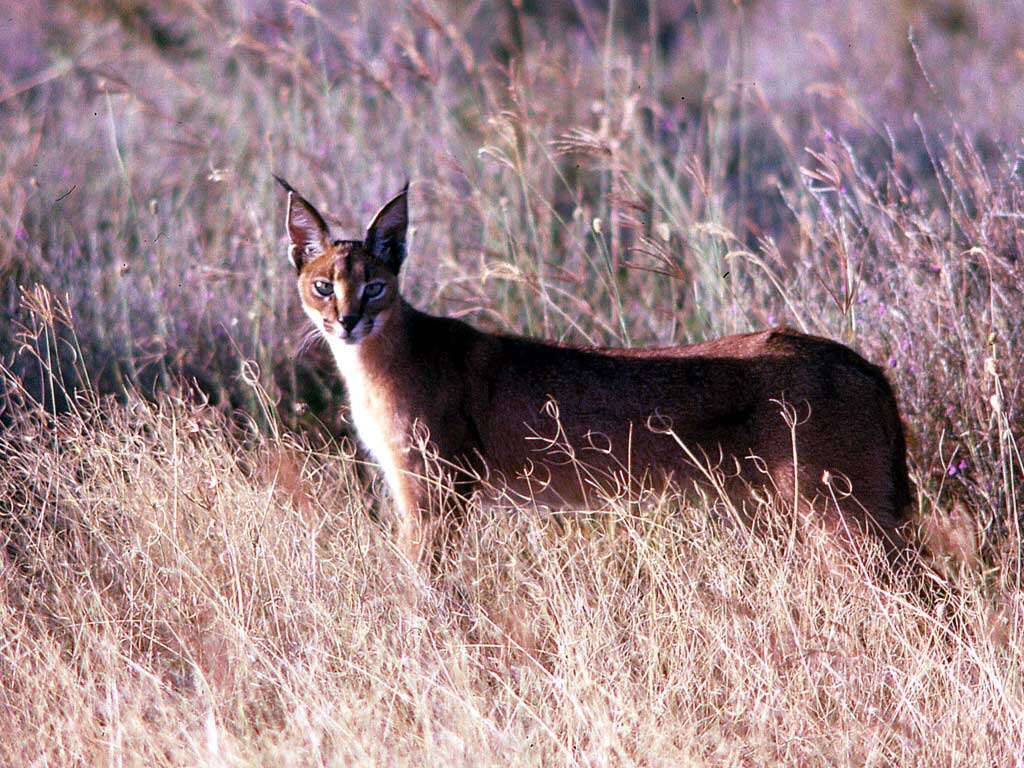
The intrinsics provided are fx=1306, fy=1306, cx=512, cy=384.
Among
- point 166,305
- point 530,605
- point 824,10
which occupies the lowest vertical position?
point 530,605

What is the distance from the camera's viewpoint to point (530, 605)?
4414 millimetres

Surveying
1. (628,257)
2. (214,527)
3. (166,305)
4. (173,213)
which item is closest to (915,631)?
(214,527)

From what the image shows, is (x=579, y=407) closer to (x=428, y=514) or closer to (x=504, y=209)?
(x=428, y=514)

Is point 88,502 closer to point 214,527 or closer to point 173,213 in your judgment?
point 214,527

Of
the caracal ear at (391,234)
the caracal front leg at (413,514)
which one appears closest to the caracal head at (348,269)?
the caracal ear at (391,234)

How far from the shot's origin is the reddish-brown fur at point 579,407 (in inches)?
183

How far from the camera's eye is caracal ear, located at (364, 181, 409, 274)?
5.15 m

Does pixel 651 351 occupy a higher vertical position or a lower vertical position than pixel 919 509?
higher

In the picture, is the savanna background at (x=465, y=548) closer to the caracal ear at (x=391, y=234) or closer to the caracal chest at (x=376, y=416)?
the caracal chest at (x=376, y=416)

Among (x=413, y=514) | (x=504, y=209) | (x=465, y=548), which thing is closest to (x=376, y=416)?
(x=413, y=514)

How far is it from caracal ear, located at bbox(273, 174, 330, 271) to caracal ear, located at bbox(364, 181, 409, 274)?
0.19 meters

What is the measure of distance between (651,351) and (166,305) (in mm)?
2923

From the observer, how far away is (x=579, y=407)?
5016 millimetres

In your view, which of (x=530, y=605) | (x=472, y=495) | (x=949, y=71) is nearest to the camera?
(x=530, y=605)
